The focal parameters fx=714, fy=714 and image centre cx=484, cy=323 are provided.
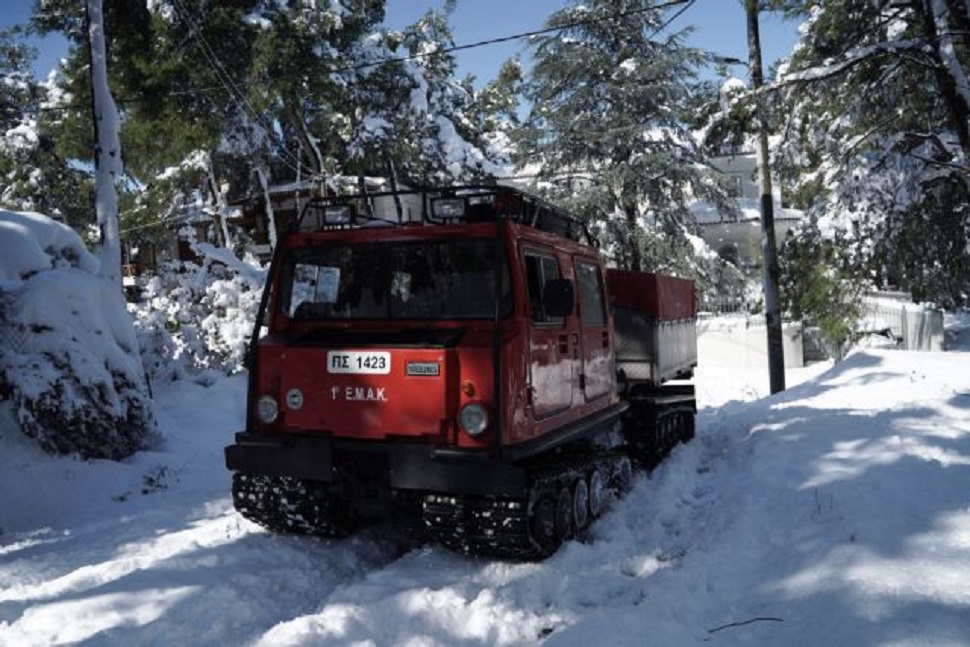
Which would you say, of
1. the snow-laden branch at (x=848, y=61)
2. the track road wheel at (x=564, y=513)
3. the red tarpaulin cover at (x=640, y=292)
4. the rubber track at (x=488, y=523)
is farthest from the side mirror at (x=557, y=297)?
the snow-laden branch at (x=848, y=61)

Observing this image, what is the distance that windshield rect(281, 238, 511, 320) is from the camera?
534cm

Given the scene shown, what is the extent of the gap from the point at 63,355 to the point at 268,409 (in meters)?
Result: 4.63

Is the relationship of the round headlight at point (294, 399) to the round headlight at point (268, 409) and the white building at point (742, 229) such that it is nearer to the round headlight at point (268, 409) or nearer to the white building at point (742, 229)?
the round headlight at point (268, 409)

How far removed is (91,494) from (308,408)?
4212 millimetres

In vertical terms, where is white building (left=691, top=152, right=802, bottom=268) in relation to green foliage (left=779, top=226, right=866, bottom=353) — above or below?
above

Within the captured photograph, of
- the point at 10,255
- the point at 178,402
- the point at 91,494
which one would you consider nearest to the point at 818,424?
the point at 91,494

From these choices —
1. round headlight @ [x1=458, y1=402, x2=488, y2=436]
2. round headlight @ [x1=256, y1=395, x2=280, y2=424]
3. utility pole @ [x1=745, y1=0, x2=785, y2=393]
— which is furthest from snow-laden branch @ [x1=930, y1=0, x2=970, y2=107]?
round headlight @ [x1=256, y1=395, x2=280, y2=424]

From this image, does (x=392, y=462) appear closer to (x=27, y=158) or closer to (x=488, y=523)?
(x=488, y=523)

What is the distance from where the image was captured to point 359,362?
5137 mm

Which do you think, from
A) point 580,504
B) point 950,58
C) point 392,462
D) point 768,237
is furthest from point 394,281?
point 768,237

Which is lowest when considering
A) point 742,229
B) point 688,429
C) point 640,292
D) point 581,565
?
point 581,565

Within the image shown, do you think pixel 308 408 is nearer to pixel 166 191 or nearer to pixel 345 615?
pixel 345 615

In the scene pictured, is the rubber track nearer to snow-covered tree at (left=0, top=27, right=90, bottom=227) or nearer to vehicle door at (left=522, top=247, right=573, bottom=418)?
vehicle door at (left=522, top=247, right=573, bottom=418)

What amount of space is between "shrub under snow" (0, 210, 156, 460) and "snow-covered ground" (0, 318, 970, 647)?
0.45 meters
